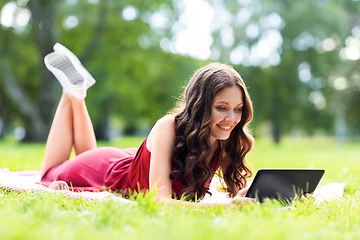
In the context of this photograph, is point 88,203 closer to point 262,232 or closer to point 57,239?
point 57,239

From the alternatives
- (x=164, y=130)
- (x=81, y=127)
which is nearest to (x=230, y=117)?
(x=164, y=130)

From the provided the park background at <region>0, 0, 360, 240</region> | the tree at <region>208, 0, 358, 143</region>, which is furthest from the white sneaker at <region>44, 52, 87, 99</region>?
the tree at <region>208, 0, 358, 143</region>

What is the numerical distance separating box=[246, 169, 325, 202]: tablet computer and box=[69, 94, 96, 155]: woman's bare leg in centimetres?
228

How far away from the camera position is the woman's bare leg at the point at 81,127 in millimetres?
3877

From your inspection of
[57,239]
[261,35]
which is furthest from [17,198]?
[261,35]

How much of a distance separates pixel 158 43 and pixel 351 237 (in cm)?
1631

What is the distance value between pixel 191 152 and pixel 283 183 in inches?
29.3

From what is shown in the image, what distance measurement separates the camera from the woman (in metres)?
2.61

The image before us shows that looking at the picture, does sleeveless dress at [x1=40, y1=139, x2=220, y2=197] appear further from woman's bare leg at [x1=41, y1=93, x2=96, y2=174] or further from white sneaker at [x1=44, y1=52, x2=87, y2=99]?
white sneaker at [x1=44, y1=52, x2=87, y2=99]

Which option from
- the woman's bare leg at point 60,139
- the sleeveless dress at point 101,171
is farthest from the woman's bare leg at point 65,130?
the sleeveless dress at point 101,171

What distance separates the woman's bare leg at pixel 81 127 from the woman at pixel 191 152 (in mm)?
430

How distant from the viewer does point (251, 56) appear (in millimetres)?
19234

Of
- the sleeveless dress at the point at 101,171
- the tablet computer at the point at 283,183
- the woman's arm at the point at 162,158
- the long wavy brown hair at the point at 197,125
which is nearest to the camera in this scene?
the tablet computer at the point at 283,183

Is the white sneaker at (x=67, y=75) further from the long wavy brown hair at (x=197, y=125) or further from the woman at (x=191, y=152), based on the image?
the long wavy brown hair at (x=197, y=125)
